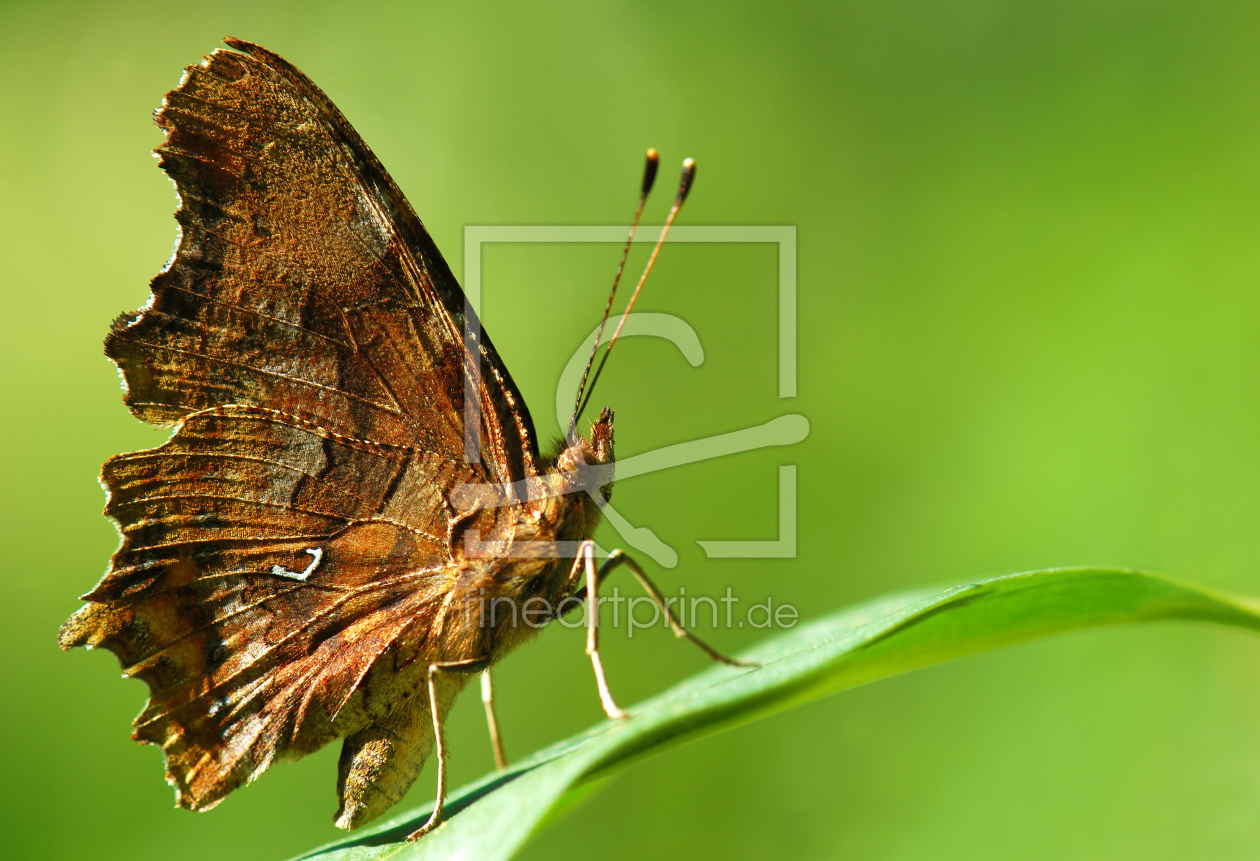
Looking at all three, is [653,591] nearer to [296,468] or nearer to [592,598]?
[592,598]

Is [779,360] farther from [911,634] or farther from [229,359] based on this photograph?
[911,634]

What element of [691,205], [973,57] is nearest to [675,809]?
[691,205]

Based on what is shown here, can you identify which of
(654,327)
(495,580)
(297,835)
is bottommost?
(297,835)

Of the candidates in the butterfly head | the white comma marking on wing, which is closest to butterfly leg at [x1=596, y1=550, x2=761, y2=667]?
the butterfly head

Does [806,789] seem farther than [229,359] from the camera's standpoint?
Yes

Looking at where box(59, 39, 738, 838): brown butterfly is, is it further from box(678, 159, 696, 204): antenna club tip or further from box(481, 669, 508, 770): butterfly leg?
box(678, 159, 696, 204): antenna club tip

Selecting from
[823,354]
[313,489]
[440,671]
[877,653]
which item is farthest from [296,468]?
[823,354]

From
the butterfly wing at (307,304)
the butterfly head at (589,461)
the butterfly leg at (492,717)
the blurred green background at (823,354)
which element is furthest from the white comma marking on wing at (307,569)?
the blurred green background at (823,354)
